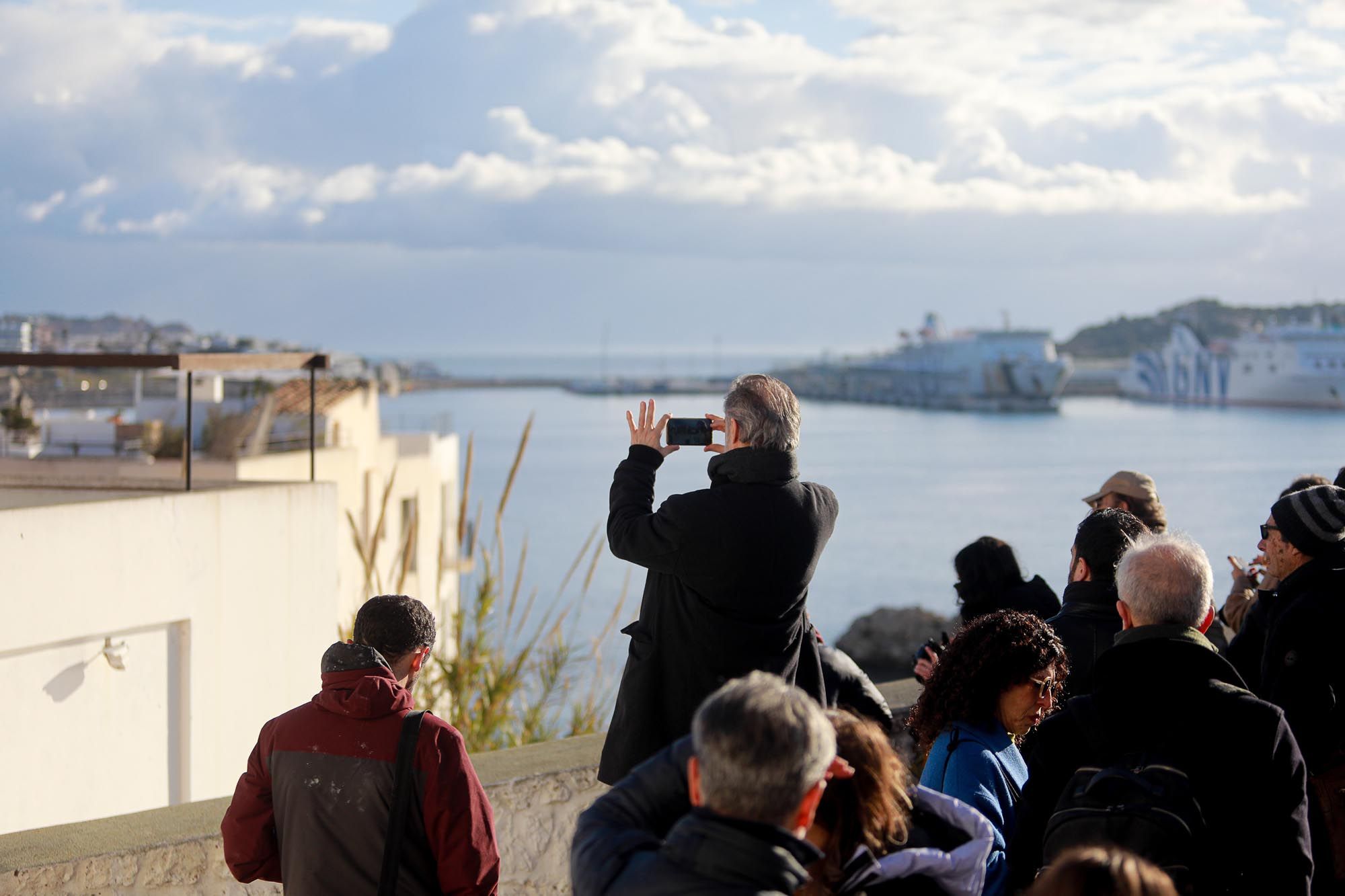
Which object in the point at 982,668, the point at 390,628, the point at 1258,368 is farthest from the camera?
the point at 1258,368

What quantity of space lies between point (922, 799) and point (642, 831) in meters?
0.55

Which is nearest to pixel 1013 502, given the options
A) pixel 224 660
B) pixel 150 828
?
pixel 224 660

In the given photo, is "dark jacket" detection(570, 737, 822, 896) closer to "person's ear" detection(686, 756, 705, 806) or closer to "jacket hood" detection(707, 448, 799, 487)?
"person's ear" detection(686, 756, 705, 806)

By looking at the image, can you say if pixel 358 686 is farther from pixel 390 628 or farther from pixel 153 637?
pixel 153 637

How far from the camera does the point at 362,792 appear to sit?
102 inches

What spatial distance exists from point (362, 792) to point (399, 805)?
8 centimetres

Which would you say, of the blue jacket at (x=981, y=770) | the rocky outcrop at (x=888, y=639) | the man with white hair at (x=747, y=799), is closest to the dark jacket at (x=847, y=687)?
the blue jacket at (x=981, y=770)

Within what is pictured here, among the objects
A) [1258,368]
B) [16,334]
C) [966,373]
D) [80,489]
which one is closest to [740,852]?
[80,489]

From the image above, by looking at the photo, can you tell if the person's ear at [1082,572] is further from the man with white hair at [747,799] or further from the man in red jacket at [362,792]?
the man with white hair at [747,799]

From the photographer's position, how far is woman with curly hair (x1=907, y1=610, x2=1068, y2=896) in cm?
280

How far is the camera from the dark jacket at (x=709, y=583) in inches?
117

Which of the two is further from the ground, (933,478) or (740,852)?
(740,852)

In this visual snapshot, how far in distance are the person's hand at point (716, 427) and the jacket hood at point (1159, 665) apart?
1.02 m

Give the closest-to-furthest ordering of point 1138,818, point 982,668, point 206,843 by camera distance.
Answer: point 1138,818
point 982,668
point 206,843
